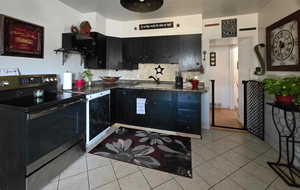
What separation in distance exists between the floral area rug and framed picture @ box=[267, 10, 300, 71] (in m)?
1.86

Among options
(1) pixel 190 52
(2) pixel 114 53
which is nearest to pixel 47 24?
(2) pixel 114 53

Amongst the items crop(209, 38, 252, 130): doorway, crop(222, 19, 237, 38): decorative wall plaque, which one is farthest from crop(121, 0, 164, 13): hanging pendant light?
crop(209, 38, 252, 130): doorway

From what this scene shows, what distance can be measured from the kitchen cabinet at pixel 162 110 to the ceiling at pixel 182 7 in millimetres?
1577

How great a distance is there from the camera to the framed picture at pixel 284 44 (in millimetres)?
2227

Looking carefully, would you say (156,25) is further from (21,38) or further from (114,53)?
(21,38)

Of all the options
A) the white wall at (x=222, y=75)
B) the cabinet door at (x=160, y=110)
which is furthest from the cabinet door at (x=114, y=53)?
the white wall at (x=222, y=75)

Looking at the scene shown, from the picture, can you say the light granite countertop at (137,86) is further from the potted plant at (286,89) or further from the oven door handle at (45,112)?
the potted plant at (286,89)

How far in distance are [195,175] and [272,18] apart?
2814 mm

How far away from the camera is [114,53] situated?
364 cm

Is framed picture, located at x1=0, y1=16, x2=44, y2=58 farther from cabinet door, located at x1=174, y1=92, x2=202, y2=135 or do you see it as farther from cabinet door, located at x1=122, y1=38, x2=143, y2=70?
cabinet door, located at x1=174, y1=92, x2=202, y2=135

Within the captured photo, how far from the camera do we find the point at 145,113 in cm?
329

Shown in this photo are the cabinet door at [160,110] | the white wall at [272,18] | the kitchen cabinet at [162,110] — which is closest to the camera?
the white wall at [272,18]

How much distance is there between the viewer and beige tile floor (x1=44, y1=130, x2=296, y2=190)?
1.78 m

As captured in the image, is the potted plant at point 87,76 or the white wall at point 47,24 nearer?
the white wall at point 47,24
